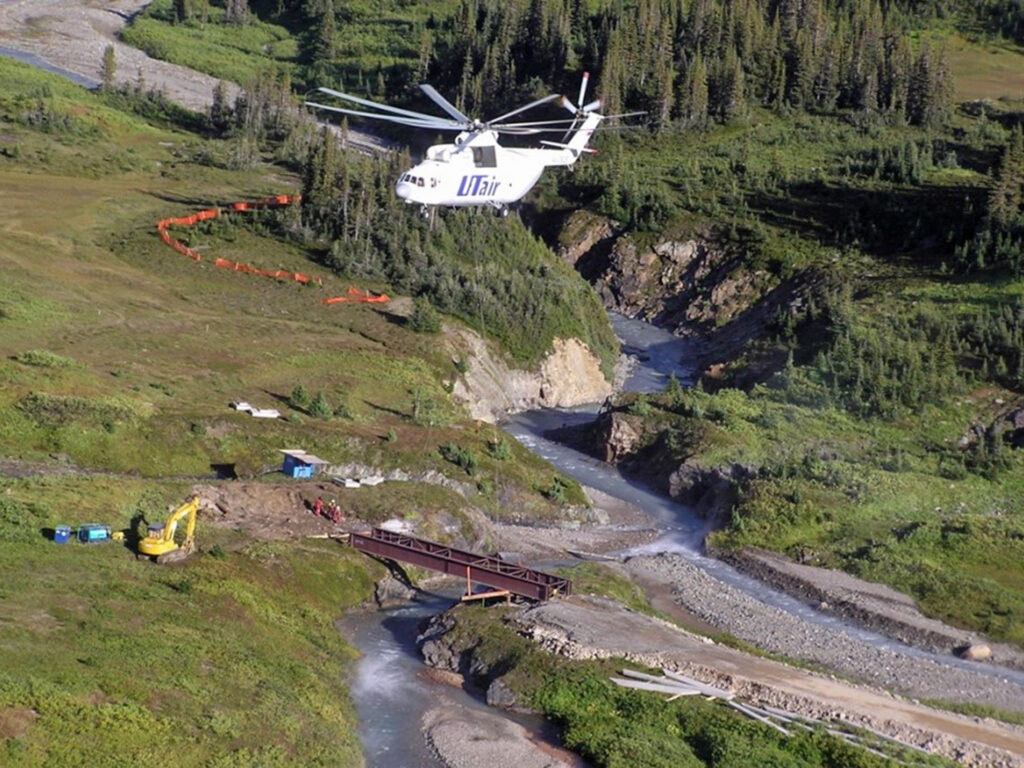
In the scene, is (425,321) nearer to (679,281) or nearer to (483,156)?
(483,156)

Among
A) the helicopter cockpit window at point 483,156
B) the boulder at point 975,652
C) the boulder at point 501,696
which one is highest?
the helicopter cockpit window at point 483,156

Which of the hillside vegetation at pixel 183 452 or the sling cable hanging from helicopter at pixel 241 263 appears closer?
the hillside vegetation at pixel 183 452

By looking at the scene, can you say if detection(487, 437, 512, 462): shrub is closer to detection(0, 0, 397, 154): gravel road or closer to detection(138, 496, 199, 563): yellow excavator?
detection(138, 496, 199, 563): yellow excavator

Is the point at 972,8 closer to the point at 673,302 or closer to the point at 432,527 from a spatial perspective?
the point at 673,302

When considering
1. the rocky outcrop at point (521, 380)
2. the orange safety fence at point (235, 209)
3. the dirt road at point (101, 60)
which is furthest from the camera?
the dirt road at point (101, 60)

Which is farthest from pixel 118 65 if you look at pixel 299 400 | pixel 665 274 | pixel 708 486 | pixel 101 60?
pixel 708 486

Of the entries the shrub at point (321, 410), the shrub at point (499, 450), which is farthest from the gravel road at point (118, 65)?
the shrub at point (321, 410)

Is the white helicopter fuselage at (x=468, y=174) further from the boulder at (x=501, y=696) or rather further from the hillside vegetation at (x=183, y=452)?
the boulder at (x=501, y=696)
